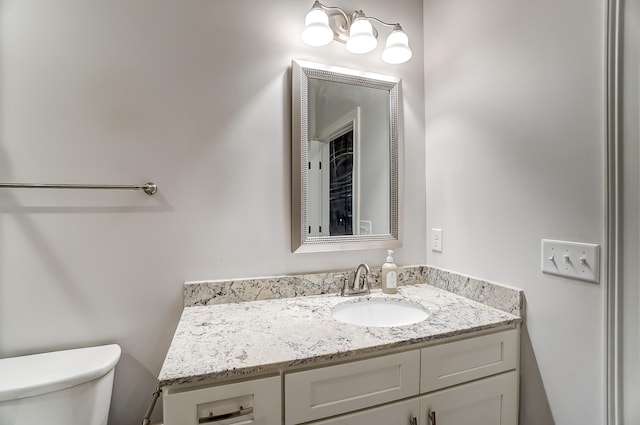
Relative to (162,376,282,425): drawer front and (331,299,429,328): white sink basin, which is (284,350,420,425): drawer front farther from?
(331,299,429,328): white sink basin

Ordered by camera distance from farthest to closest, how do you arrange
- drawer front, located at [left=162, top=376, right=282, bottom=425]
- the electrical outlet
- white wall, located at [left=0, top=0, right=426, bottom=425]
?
the electrical outlet
white wall, located at [left=0, top=0, right=426, bottom=425]
drawer front, located at [left=162, top=376, right=282, bottom=425]

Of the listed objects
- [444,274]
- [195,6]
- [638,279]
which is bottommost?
[444,274]

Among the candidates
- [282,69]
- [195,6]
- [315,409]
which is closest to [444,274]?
Answer: [315,409]

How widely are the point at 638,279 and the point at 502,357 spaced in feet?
1.44

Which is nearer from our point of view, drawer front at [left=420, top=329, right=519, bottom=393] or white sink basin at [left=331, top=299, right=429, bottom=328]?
drawer front at [left=420, top=329, right=519, bottom=393]

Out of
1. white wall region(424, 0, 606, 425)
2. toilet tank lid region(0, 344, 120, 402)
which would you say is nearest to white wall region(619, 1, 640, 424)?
white wall region(424, 0, 606, 425)

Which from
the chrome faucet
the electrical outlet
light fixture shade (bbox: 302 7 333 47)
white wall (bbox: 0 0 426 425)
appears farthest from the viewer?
the electrical outlet

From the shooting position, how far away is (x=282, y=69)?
49.3 inches

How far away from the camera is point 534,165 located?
98 cm

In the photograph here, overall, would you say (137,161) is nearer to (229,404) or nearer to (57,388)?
(57,388)

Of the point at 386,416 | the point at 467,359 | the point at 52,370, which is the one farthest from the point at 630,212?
the point at 52,370

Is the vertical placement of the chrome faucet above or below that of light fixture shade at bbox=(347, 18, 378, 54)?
below

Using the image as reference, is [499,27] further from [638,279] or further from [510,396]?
[510,396]

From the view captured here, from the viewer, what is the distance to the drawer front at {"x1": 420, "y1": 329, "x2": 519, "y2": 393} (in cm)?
88
